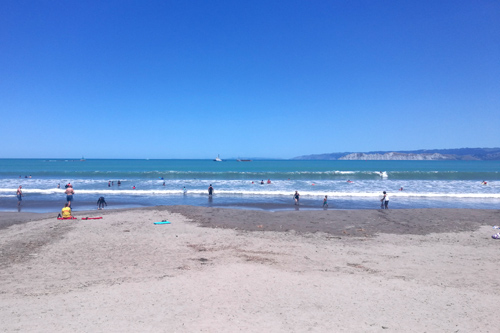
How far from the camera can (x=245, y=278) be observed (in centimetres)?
717

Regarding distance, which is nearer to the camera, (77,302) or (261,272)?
(77,302)

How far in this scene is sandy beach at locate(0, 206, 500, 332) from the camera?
5.25m

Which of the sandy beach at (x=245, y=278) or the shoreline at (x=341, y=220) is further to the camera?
the shoreline at (x=341, y=220)

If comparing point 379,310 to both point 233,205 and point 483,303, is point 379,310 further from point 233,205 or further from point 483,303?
point 233,205

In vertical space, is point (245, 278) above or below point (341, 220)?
above

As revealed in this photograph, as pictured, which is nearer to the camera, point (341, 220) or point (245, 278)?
point (245, 278)

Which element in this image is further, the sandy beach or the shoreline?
the shoreline

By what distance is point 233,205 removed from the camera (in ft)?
70.9

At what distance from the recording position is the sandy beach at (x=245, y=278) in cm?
525

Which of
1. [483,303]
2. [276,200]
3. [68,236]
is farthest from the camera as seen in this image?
[276,200]

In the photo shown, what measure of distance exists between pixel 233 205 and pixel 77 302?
1591cm

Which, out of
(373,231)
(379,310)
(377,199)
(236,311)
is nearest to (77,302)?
(236,311)

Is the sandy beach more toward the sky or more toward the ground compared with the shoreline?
more toward the sky

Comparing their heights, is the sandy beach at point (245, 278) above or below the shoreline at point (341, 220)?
above
